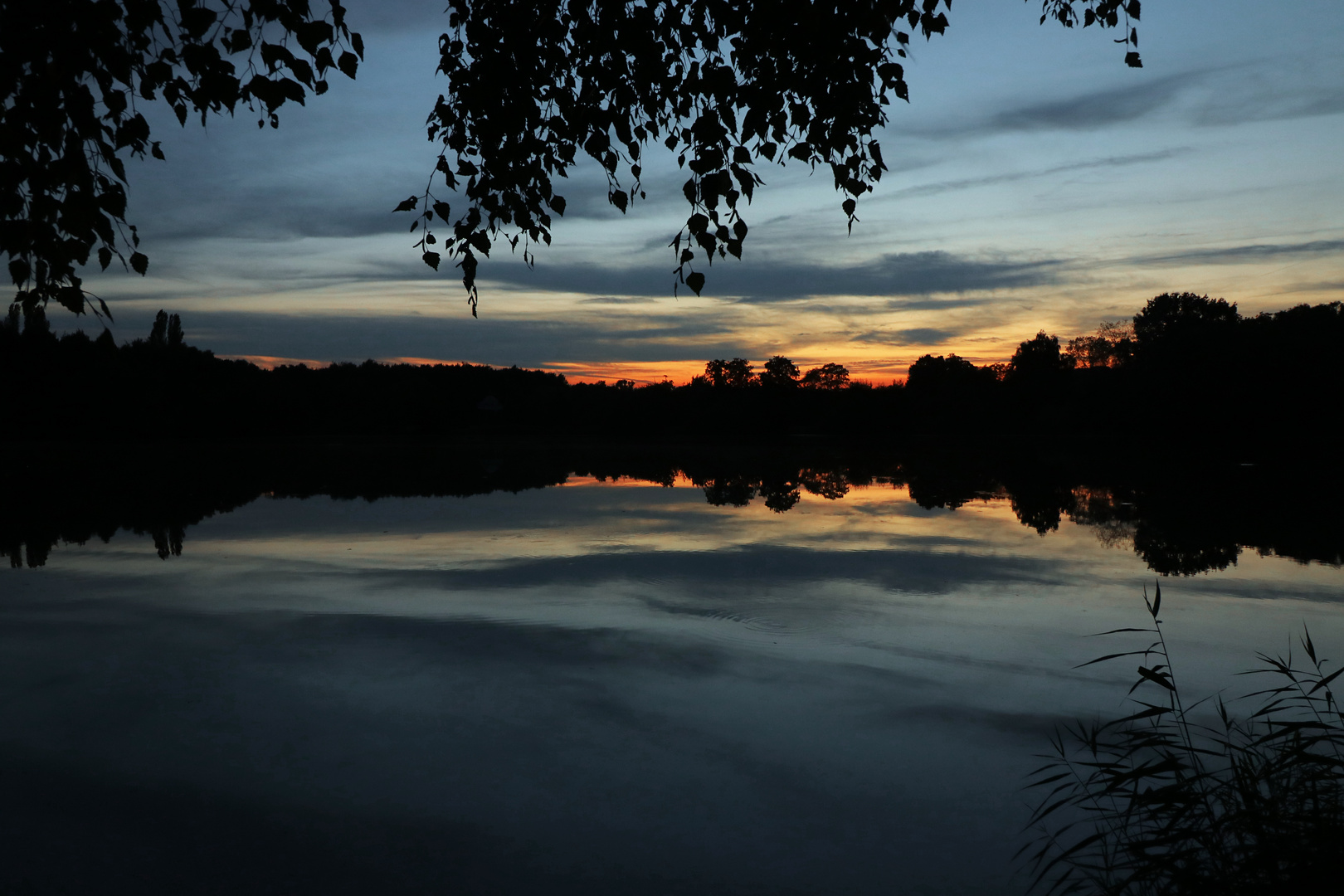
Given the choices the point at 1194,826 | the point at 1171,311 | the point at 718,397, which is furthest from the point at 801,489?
Answer: the point at 1171,311

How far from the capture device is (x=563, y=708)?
5.54 meters

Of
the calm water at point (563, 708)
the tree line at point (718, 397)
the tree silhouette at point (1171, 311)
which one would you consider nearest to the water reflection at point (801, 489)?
the calm water at point (563, 708)

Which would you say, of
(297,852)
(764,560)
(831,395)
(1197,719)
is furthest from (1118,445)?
(297,852)

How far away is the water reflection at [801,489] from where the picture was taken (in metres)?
12.4

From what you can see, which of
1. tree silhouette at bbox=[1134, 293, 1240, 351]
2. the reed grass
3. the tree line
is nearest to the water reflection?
the reed grass

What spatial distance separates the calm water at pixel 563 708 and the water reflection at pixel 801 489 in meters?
2.13

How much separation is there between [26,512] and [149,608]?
Result: 956 centimetres

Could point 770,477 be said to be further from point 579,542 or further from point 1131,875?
point 1131,875

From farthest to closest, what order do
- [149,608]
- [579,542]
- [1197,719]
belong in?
[579,542], [149,608], [1197,719]

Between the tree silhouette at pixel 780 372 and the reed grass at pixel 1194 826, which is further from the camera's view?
the tree silhouette at pixel 780 372

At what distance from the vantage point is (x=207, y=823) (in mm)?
4000

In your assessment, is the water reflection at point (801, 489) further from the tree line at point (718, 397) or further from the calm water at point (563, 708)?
the tree line at point (718, 397)

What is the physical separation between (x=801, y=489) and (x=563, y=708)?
1577 centimetres

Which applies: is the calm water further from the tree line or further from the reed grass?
the tree line
